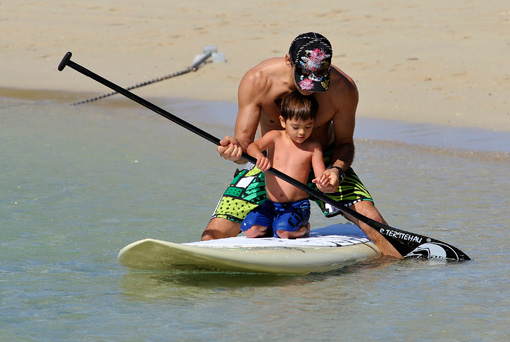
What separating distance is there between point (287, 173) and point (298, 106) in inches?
16.5

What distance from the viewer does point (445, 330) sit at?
3.82 m

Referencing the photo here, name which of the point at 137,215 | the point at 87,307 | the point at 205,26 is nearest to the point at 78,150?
the point at 137,215

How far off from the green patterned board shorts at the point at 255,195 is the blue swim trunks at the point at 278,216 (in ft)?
0.16

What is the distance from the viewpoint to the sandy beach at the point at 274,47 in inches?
385

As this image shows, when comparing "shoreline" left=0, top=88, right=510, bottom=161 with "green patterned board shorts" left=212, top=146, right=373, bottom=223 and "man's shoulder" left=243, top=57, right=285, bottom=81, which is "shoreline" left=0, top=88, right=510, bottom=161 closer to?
"green patterned board shorts" left=212, top=146, right=373, bottom=223

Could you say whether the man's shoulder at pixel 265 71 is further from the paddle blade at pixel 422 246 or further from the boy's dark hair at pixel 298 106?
the paddle blade at pixel 422 246

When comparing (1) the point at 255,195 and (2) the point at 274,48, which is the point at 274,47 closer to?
(2) the point at 274,48

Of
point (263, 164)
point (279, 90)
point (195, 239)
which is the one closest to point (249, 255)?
point (263, 164)

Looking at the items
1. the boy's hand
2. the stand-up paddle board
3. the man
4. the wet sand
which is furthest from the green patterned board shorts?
the wet sand

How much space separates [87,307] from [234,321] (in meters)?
0.69

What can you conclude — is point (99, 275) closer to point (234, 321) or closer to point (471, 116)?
point (234, 321)

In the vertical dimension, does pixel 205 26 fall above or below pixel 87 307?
above

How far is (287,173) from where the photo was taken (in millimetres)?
4738

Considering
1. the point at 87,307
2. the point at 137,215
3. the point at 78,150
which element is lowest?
the point at 87,307
